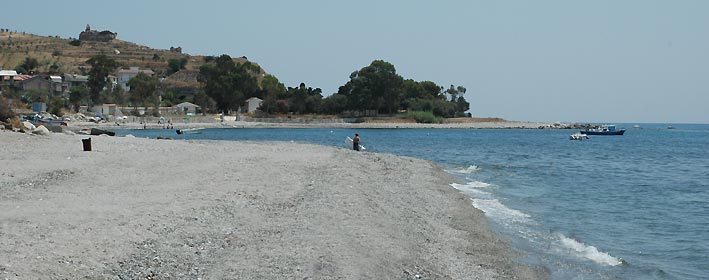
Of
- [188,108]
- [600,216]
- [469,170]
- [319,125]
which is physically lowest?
[319,125]

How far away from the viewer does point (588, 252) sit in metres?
16.5

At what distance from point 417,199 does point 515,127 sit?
143476 mm

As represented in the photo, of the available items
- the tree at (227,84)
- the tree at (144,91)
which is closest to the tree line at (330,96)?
the tree at (227,84)

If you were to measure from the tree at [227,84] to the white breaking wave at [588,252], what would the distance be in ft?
412

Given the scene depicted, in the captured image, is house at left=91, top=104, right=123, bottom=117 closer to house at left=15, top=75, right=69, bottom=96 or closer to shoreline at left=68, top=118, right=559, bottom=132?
shoreline at left=68, top=118, right=559, bottom=132

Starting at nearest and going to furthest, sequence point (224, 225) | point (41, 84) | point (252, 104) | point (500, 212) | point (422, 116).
A: point (224, 225), point (500, 212), point (41, 84), point (422, 116), point (252, 104)

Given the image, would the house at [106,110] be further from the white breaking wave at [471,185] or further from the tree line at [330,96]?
the white breaking wave at [471,185]

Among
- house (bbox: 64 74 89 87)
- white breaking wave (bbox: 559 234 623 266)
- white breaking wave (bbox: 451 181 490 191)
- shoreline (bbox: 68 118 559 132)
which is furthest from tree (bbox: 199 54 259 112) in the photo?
white breaking wave (bbox: 559 234 623 266)

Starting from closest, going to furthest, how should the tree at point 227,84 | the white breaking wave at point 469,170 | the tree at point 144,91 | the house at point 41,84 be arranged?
1. the white breaking wave at point 469,170
2. the tree at point 144,91
3. the house at point 41,84
4. the tree at point 227,84

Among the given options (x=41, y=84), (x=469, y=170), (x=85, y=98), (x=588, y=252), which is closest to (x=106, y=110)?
(x=85, y=98)

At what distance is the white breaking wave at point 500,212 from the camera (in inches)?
837

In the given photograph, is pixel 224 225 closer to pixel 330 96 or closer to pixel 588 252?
pixel 588 252

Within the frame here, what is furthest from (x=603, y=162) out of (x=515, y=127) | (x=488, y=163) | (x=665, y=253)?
(x=515, y=127)

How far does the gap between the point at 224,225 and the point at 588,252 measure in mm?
8011
